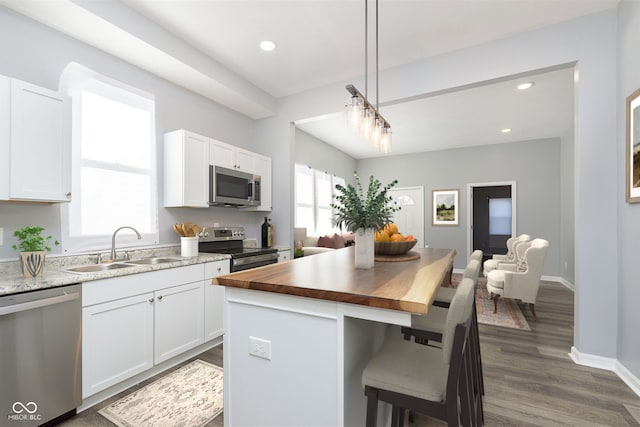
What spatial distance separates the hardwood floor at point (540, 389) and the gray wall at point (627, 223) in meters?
0.28

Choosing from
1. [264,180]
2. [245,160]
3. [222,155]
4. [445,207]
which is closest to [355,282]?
[222,155]

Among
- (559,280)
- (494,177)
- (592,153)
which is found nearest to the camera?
(592,153)

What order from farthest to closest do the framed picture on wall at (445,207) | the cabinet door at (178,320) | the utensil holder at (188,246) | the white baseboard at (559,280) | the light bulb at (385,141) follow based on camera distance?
the framed picture on wall at (445,207) < the white baseboard at (559,280) < the utensil holder at (188,246) < the light bulb at (385,141) < the cabinet door at (178,320)

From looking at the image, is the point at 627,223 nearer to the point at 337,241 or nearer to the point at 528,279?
the point at 528,279

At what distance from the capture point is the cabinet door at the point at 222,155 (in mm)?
3338

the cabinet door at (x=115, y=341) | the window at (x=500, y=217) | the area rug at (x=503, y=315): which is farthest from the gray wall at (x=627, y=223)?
the window at (x=500, y=217)

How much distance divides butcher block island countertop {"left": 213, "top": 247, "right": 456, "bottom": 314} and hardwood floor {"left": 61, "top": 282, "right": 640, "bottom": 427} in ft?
3.20

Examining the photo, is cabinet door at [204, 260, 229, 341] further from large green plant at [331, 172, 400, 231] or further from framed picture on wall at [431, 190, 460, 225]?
framed picture on wall at [431, 190, 460, 225]

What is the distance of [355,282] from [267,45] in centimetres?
266

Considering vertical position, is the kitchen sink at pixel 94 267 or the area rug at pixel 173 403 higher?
the kitchen sink at pixel 94 267

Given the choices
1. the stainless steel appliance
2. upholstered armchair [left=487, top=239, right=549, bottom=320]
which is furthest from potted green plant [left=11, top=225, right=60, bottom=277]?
upholstered armchair [left=487, top=239, right=549, bottom=320]

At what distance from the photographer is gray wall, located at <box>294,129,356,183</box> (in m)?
5.70

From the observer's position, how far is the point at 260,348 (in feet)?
4.66

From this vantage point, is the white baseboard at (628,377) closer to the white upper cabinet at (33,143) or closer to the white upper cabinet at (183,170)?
the white upper cabinet at (183,170)
